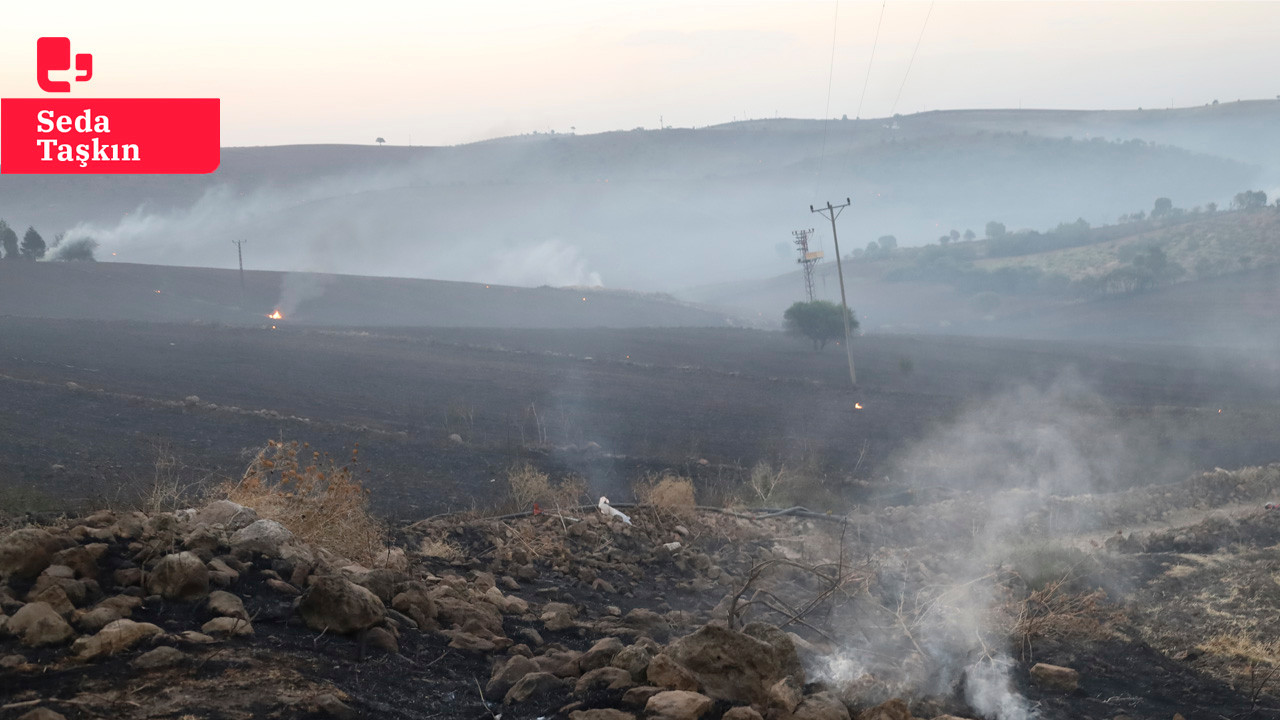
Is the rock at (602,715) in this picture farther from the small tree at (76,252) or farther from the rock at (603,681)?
the small tree at (76,252)

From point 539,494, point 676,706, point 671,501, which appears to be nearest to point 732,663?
point 676,706

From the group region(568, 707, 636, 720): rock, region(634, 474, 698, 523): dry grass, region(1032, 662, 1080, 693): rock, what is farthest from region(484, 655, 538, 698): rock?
region(634, 474, 698, 523): dry grass

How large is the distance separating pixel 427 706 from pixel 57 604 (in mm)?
2380

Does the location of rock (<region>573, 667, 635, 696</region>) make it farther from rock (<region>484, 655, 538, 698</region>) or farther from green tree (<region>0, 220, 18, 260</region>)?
green tree (<region>0, 220, 18, 260</region>)

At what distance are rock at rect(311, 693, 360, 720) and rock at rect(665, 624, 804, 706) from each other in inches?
77.3

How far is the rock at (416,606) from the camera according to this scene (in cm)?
719

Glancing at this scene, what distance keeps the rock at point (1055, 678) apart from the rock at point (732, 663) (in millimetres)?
3445

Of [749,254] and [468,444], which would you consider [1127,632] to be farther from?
[749,254]

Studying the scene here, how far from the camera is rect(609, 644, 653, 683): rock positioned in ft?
20.7

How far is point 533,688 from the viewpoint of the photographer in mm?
6203

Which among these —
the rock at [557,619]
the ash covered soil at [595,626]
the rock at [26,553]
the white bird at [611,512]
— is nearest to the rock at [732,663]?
the ash covered soil at [595,626]

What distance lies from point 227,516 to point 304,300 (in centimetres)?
7770

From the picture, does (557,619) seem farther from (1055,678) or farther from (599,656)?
(1055,678)

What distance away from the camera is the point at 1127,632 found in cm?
1084
